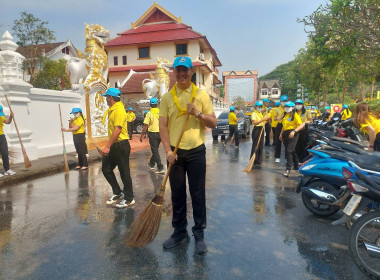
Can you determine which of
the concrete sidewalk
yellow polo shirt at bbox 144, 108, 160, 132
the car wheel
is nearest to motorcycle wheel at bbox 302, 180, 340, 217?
yellow polo shirt at bbox 144, 108, 160, 132

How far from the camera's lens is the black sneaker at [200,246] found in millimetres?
3203

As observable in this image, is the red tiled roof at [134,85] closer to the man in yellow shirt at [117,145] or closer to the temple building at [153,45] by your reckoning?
the temple building at [153,45]

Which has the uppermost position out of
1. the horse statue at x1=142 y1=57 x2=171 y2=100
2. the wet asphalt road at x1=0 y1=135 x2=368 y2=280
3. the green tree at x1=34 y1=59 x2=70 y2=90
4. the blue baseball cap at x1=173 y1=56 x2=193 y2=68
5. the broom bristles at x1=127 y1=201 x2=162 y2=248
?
the green tree at x1=34 y1=59 x2=70 y2=90

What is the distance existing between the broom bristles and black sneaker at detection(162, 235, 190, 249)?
0.17 metres

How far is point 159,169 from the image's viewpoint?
7656 mm

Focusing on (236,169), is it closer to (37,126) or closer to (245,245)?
(245,245)

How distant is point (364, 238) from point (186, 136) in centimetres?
194

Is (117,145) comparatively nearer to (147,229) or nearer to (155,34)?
(147,229)

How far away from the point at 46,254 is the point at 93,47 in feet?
35.7

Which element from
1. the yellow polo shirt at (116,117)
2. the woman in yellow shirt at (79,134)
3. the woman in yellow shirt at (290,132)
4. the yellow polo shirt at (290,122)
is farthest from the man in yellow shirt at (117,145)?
the yellow polo shirt at (290,122)

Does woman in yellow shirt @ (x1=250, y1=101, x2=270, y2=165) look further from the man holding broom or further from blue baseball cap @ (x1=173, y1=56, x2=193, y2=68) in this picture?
blue baseball cap @ (x1=173, y1=56, x2=193, y2=68)

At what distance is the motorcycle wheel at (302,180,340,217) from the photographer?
4294mm

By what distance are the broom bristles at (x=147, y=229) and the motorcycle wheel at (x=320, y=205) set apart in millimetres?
2228

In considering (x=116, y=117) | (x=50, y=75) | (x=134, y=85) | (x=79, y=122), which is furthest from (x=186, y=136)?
(x=50, y=75)
